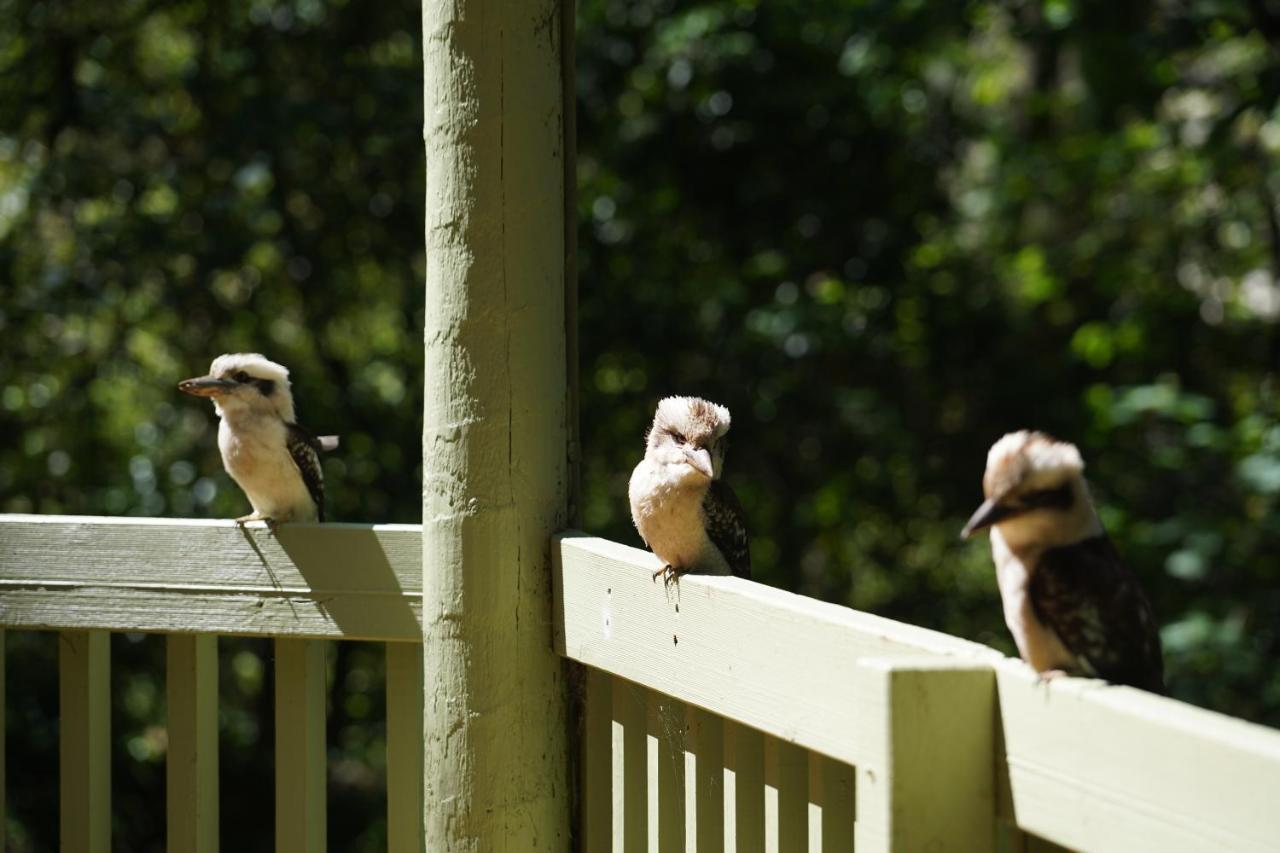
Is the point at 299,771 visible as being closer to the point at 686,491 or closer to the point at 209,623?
the point at 209,623

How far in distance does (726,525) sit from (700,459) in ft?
0.81

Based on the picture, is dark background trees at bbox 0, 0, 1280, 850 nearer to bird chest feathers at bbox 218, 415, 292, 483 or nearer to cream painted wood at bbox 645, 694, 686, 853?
bird chest feathers at bbox 218, 415, 292, 483

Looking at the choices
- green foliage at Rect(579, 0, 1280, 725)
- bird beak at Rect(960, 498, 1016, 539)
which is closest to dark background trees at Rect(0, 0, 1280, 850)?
green foliage at Rect(579, 0, 1280, 725)

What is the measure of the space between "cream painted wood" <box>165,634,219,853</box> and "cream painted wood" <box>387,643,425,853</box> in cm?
35

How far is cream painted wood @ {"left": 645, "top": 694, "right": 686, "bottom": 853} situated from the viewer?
7.04ft

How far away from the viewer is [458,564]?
2.44m

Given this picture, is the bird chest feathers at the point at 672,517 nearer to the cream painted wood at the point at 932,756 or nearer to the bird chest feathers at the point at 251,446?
the bird chest feathers at the point at 251,446

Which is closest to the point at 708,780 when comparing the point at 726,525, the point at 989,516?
the point at 989,516

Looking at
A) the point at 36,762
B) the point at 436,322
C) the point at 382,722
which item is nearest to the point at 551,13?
the point at 436,322

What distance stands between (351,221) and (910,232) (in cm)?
273

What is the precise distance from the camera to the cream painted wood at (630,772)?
2.24m

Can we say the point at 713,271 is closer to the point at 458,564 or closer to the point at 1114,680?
the point at 458,564

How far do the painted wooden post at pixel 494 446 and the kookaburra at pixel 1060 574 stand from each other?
841 mm

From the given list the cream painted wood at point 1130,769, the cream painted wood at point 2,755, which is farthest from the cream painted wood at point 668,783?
the cream painted wood at point 2,755
